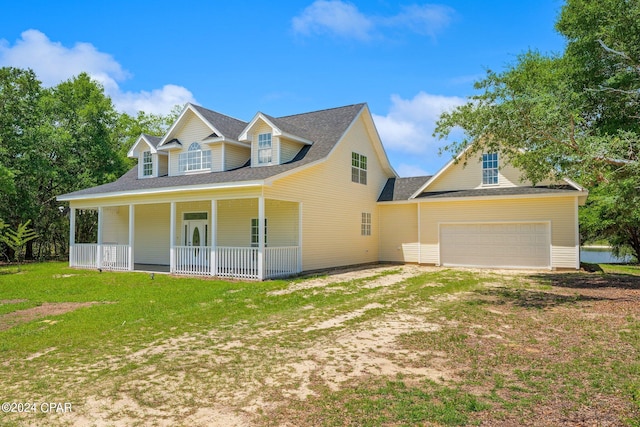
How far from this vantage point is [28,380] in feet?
17.1

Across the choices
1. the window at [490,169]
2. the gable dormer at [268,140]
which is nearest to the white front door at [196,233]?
the gable dormer at [268,140]

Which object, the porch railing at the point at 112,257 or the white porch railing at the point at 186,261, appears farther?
the porch railing at the point at 112,257

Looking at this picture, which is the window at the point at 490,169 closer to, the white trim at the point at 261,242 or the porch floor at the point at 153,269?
the white trim at the point at 261,242

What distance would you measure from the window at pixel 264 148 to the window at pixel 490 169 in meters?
9.78

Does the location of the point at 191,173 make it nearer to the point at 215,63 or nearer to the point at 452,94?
the point at 215,63

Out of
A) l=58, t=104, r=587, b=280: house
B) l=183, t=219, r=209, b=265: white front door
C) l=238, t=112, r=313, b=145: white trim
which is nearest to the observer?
l=58, t=104, r=587, b=280: house

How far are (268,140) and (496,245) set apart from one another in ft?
36.3

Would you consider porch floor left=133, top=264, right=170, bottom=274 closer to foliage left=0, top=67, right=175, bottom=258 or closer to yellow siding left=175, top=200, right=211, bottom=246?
yellow siding left=175, top=200, right=211, bottom=246

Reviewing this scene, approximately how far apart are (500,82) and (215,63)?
365 inches

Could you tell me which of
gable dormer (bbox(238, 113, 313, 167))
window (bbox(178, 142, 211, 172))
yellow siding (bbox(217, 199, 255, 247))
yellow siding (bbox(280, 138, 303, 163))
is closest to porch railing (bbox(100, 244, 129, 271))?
yellow siding (bbox(217, 199, 255, 247))

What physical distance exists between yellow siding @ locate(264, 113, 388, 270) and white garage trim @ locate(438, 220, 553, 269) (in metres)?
3.74

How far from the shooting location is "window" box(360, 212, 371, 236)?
21347mm

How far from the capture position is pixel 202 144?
63.8 feet

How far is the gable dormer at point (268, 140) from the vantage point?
58.3ft
